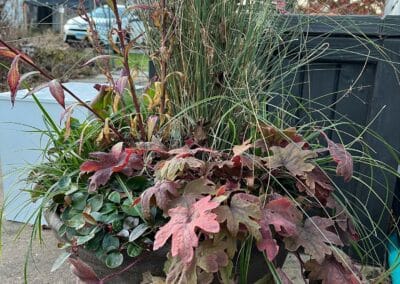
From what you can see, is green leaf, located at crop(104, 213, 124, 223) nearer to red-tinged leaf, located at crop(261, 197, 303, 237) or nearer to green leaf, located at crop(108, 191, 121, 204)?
green leaf, located at crop(108, 191, 121, 204)

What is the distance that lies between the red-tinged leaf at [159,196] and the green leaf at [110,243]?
5.5 inches

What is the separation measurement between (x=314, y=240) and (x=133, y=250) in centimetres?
47

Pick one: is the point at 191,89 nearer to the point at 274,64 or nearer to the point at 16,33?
the point at 274,64

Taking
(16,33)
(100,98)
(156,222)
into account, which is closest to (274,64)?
(100,98)

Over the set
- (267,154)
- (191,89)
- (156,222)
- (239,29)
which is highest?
(239,29)

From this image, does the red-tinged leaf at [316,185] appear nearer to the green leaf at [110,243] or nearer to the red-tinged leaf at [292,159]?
the red-tinged leaf at [292,159]

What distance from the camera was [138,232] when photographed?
1.17m

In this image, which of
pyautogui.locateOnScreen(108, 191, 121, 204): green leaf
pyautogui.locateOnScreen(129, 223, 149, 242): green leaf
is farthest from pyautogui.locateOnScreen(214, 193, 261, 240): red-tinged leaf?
pyautogui.locateOnScreen(108, 191, 121, 204): green leaf

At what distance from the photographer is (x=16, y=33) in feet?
21.4

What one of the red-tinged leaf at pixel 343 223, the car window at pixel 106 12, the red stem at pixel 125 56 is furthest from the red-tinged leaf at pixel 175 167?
the car window at pixel 106 12

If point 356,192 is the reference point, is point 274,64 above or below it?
above

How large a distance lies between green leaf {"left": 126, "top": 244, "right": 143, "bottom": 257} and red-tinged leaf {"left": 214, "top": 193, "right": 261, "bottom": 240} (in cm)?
27

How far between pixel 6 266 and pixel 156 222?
1220 millimetres

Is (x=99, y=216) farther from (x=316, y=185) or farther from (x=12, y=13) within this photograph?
(x=12, y=13)
